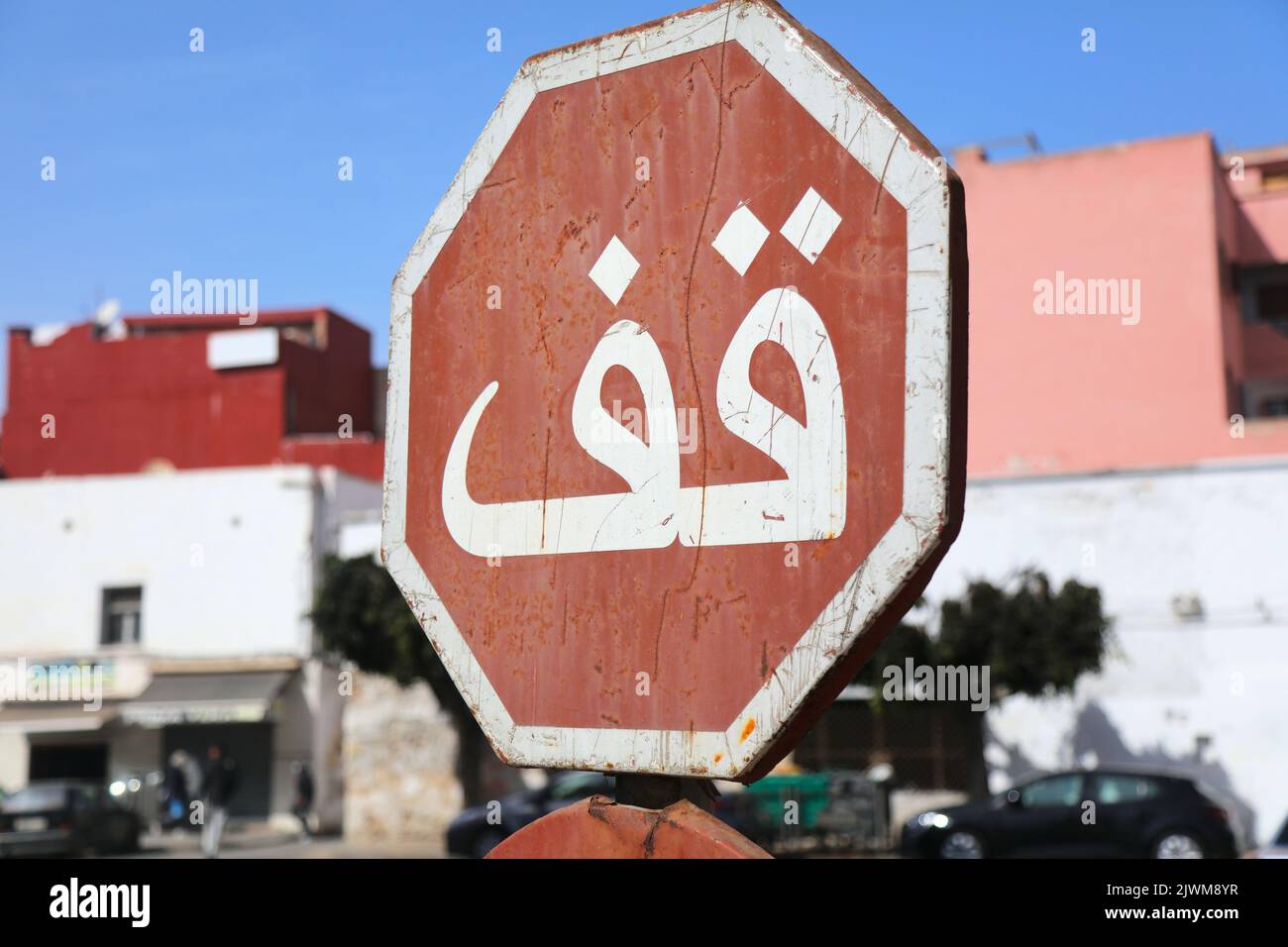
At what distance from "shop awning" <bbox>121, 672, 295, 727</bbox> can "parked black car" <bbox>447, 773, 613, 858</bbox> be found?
27.2ft

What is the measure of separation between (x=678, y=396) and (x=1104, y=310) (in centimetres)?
2946

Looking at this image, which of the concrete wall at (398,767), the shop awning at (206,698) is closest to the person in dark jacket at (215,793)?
the concrete wall at (398,767)

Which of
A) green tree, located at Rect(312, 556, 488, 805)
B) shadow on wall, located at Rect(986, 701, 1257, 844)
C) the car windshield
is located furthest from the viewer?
green tree, located at Rect(312, 556, 488, 805)

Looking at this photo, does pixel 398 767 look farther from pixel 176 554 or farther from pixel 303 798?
pixel 176 554

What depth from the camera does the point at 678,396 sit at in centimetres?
162

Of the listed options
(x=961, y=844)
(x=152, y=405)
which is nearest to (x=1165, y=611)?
(x=961, y=844)

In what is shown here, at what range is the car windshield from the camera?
20.5 meters

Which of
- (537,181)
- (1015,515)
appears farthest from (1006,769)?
(537,181)

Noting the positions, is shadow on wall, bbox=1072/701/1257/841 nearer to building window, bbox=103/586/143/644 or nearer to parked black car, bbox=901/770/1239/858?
parked black car, bbox=901/770/1239/858

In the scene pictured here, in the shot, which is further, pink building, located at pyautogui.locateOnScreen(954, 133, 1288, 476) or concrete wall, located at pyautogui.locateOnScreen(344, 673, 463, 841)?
pink building, located at pyautogui.locateOnScreen(954, 133, 1288, 476)

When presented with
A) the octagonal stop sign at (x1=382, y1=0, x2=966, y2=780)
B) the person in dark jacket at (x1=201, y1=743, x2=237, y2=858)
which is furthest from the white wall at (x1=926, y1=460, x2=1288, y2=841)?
the octagonal stop sign at (x1=382, y1=0, x2=966, y2=780)

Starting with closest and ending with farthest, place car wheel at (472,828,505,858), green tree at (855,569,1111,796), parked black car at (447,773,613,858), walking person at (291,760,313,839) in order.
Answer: parked black car at (447,773,613,858) → car wheel at (472,828,505,858) → green tree at (855,569,1111,796) → walking person at (291,760,313,839)
